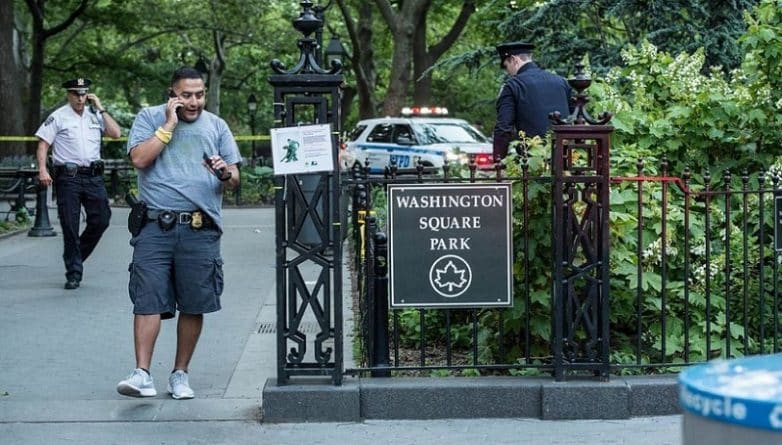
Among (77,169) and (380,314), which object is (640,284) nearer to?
(380,314)

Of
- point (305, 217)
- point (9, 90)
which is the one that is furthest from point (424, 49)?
point (305, 217)

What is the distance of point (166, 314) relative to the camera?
752 centimetres

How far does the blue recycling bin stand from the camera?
9.77 ft

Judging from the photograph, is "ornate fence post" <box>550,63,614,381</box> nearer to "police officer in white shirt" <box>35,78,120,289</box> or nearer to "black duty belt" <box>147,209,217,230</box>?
"black duty belt" <box>147,209,217,230</box>

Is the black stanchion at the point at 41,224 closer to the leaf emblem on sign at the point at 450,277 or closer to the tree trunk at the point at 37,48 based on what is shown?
the leaf emblem on sign at the point at 450,277

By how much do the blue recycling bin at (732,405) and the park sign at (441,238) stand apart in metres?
3.77

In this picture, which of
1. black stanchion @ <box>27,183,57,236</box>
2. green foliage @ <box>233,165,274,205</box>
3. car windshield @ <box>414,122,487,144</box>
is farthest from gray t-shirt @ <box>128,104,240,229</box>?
car windshield @ <box>414,122,487,144</box>

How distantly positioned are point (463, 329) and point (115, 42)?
46776 mm

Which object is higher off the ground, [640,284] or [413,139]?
[413,139]

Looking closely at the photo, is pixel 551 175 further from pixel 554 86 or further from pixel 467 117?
pixel 467 117

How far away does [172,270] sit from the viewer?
7488mm

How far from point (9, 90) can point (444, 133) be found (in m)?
9.91

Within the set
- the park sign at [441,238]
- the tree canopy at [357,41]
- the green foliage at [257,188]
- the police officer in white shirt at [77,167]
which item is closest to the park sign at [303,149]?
the park sign at [441,238]

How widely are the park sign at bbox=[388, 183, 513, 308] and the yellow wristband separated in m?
1.29
